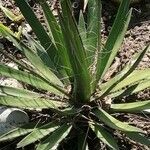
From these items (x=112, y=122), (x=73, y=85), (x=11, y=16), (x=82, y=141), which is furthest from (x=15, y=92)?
(x=11, y=16)

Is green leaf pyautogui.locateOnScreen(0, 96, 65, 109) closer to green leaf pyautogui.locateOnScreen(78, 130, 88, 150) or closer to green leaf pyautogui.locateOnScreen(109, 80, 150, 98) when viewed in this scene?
green leaf pyautogui.locateOnScreen(78, 130, 88, 150)

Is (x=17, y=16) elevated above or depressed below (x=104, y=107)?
above

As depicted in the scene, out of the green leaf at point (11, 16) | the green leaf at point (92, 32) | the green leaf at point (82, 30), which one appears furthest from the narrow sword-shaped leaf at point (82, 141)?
the green leaf at point (11, 16)

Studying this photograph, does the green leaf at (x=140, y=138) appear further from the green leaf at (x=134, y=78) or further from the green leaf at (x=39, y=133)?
the green leaf at (x=39, y=133)

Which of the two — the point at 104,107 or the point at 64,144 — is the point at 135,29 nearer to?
the point at 104,107

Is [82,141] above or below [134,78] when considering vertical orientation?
below

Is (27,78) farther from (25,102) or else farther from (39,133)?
(39,133)

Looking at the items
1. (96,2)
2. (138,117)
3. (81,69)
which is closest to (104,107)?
(138,117)
